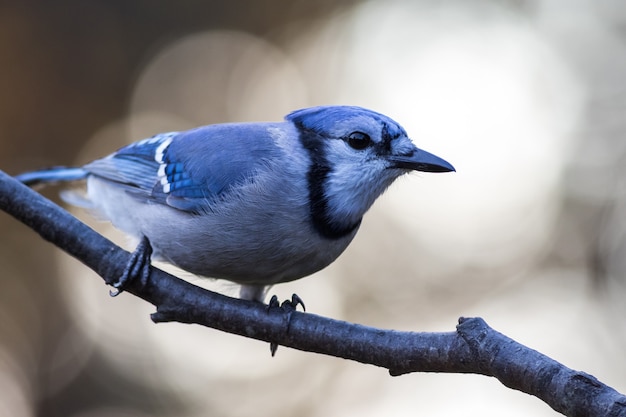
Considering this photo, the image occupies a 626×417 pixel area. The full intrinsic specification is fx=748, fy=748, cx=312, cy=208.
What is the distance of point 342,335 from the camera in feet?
6.13

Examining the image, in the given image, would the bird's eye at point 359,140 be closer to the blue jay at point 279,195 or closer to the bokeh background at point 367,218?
the blue jay at point 279,195

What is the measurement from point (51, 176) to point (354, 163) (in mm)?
1256

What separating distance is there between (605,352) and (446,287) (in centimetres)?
105

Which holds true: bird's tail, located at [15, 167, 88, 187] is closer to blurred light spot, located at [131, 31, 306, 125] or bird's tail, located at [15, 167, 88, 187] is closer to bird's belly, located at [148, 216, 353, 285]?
bird's belly, located at [148, 216, 353, 285]

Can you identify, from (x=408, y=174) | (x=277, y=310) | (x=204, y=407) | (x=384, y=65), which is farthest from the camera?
(x=384, y=65)

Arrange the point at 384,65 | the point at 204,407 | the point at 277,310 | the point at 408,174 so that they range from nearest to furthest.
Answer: the point at 277,310, the point at 408,174, the point at 204,407, the point at 384,65

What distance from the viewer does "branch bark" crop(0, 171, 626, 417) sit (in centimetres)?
143

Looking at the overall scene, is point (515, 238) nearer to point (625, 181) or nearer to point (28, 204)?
point (625, 181)

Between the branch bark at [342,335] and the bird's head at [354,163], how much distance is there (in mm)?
359

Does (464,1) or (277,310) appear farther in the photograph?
(464,1)

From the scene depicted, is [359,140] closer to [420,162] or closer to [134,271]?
[420,162]

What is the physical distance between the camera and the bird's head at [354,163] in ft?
7.17

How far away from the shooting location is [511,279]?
4.98 m

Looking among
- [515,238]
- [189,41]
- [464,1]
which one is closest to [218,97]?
[189,41]
